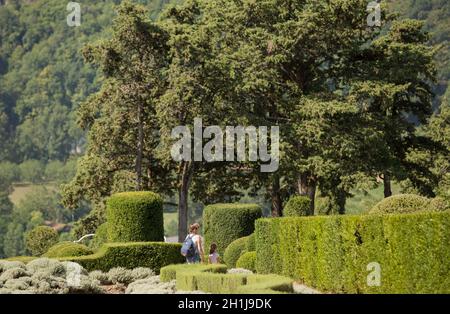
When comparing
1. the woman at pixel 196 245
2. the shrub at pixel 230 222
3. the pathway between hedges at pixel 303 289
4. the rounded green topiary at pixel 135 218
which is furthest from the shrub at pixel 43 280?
the shrub at pixel 230 222

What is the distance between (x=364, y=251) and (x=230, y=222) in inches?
619

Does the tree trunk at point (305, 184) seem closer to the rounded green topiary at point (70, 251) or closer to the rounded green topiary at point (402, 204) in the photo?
the rounded green topiary at point (70, 251)

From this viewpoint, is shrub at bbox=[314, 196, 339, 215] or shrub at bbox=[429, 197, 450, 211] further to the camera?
shrub at bbox=[314, 196, 339, 215]

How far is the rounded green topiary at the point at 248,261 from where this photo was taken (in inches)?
1255

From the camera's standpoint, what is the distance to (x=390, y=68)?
47188mm

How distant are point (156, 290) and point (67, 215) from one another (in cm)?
17405

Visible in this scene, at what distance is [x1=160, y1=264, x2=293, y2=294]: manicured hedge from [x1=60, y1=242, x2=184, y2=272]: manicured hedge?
5.29m

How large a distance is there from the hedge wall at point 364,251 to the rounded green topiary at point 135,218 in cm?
450

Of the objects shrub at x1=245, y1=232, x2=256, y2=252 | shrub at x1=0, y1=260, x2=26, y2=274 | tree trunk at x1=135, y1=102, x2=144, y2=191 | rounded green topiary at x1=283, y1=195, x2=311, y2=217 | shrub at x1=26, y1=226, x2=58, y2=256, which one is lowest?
shrub at x1=26, y1=226, x2=58, y2=256

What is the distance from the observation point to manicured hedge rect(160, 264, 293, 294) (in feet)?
61.0

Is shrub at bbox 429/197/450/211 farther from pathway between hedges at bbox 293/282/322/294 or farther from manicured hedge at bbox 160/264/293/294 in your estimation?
manicured hedge at bbox 160/264/293/294

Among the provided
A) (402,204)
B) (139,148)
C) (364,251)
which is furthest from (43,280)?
(139,148)

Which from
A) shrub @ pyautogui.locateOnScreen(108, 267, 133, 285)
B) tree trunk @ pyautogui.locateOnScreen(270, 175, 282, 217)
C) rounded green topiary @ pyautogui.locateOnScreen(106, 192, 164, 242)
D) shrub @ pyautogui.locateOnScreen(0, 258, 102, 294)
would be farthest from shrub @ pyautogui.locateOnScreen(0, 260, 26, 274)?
tree trunk @ pyautogui.locateOnScreen(270, 175, 282, 217)

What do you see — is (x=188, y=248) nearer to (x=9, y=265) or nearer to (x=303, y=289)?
(x=303, y=289)
